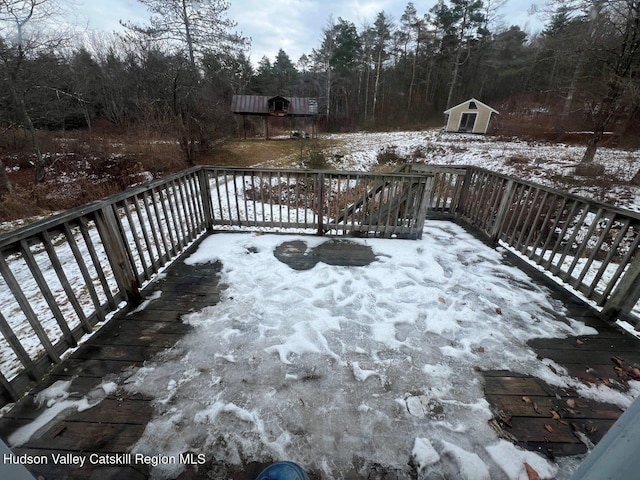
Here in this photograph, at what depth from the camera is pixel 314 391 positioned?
5.85 ft

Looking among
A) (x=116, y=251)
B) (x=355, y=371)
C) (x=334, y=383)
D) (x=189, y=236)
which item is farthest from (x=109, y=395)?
(x=189, y=236)

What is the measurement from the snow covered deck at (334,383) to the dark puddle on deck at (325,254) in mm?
355

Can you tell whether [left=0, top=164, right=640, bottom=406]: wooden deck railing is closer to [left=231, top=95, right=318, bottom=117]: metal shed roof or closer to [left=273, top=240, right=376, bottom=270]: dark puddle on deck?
[left=273, top=240, right=376, bottom=270]: dark puddle on deck

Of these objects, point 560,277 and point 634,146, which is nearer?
point 560,277

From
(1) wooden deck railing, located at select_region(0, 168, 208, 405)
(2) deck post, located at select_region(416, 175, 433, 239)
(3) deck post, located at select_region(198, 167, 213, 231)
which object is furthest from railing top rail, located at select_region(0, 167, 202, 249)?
(2) deck post, located at select_region(416, 175, 433, 239)

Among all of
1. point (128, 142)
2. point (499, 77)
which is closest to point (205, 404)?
point (128, 142)

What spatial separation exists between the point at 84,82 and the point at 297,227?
20296mm

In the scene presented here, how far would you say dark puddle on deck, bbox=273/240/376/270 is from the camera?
3.37 metres

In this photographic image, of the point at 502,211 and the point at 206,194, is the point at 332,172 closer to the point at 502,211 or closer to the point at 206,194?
the point at 206,194

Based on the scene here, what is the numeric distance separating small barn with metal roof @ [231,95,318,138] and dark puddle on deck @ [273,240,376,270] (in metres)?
19.5

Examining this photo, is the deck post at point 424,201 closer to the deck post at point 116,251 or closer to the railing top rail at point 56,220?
the railing top rail at point 56,220

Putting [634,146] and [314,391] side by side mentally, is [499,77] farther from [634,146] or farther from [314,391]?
[314,391]

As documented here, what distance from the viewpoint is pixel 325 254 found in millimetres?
3588

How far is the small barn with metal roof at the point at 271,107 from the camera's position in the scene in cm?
2127
